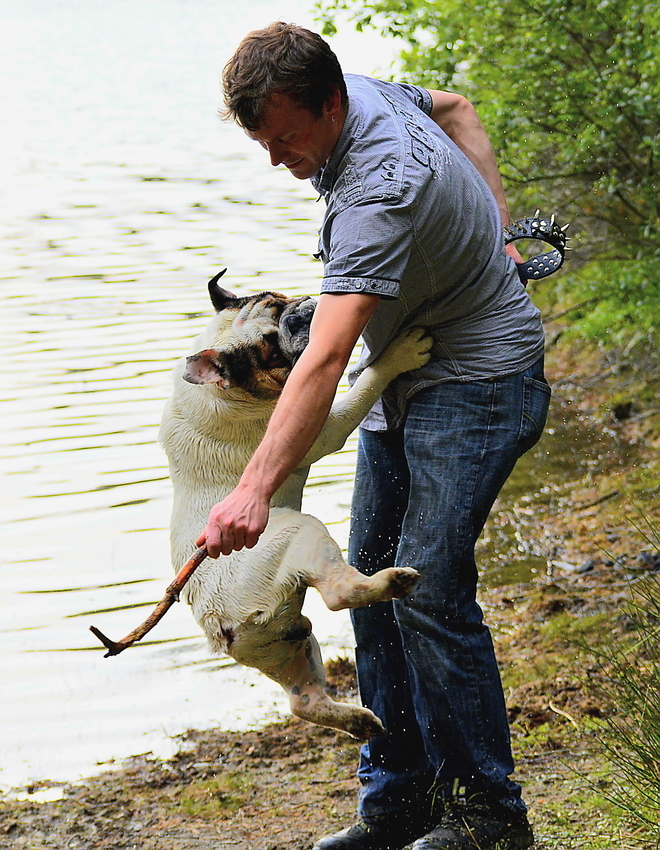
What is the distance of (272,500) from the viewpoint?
3.54m

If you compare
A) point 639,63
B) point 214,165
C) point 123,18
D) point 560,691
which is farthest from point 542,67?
point 123,18

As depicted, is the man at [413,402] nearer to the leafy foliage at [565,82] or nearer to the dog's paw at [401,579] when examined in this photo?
the dog's paw at [401,579]

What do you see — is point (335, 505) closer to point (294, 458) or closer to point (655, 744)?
point (655, 744)

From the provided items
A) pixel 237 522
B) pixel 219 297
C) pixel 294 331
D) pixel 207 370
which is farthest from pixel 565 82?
pixel 237 522

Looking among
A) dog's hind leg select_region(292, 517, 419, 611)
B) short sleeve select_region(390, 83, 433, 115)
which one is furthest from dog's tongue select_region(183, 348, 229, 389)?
short sleeve select_region(390, 83, 433, 115)

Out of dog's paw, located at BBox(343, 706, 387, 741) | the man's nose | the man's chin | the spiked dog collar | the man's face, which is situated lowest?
dog's paw, located at BBox(343, 706, 387, 741)

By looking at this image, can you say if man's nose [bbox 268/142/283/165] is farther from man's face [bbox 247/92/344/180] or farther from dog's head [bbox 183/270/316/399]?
dog's head [bbox 183/270/316/399]

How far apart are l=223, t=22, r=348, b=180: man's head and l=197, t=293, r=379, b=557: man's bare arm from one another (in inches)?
19.5

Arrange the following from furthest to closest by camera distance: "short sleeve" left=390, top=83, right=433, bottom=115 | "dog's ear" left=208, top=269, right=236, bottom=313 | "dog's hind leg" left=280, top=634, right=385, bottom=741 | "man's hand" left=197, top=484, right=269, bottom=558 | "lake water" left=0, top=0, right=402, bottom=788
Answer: "lake water" left=0, top=0, right=402, bottom=788, "dog's ear" left=208, top=269, right=236, bottom=313, "short sleeve" left=390, top=83, right=433, bottom=115, "dog's hind leg" left=280, top=634, right=385, bottom=741, "man's hand" left=197, top=484, right=269, bottom=558

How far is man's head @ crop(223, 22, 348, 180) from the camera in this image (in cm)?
295

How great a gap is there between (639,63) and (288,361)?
4.04 metres

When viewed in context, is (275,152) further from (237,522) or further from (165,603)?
(165,603)

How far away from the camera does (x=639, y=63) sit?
651 cm

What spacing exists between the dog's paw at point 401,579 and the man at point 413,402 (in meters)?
0.27
